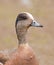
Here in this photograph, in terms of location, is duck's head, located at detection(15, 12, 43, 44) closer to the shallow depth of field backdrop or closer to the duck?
the duck

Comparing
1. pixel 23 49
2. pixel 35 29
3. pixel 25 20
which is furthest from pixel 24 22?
pixel 35 29

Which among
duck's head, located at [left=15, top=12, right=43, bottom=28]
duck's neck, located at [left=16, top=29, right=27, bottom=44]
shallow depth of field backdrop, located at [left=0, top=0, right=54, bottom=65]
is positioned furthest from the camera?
shallow depth of field backdrop, located at [left=0, top=0, right=54, bottom=65]

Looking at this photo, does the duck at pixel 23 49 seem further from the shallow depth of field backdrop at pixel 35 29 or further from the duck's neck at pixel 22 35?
the shallow depth of field backdrop at pixel 35 29

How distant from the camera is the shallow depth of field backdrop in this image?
9.12 metres

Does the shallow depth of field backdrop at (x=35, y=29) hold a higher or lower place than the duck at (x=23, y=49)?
higher

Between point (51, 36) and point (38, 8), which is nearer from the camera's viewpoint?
point (51, 36)

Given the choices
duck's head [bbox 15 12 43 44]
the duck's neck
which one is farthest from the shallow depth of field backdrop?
duck's head [bbox 15 12 43 44]

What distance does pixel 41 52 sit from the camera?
9.03 meters

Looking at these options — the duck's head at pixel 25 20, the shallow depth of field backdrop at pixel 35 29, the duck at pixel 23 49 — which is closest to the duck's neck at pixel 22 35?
the duck at pixel 23 49

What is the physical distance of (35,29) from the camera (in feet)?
34.1

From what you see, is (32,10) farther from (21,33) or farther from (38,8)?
(21,33)

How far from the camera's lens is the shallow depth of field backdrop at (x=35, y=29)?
9.12 metres

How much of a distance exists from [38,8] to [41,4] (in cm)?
44

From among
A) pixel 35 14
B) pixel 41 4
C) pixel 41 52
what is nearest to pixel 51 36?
pixel 41 52
